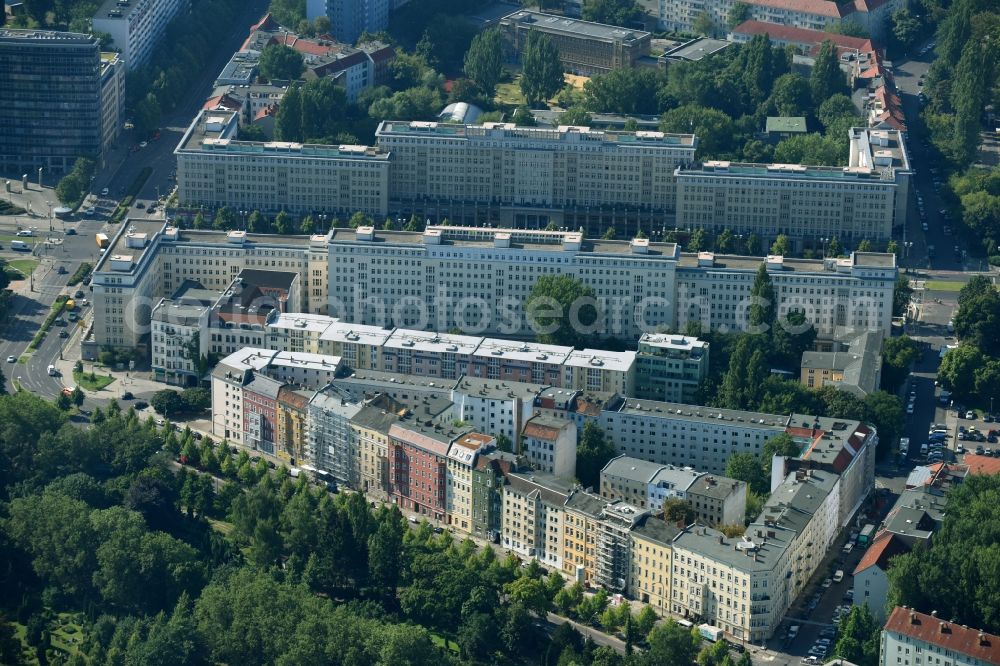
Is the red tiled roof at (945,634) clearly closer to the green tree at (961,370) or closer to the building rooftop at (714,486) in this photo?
the building rooftop at (714,486)

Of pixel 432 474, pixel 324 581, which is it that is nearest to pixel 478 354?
pixel 432 474

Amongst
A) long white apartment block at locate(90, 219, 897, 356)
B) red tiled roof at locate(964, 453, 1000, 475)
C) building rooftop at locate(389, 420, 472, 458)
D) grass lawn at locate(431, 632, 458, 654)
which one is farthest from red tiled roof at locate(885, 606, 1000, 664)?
long white apartment block at locate(90, 219, 897, 356)

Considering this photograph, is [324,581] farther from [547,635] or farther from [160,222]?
[160,222]

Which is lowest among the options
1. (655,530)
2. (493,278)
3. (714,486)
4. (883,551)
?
(883,551)

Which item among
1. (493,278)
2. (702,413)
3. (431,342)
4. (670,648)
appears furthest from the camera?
(493,278)

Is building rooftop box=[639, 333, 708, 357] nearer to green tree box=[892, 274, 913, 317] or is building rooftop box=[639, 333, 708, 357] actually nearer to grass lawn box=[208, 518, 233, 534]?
green tree box=[892, 274, 913, 317]

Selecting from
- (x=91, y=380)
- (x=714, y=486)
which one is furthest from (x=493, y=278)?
(x=714, y=486)

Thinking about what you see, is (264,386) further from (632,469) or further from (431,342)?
(632,469)

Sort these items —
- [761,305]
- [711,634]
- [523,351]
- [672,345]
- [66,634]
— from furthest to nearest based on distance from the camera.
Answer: [761,305]
[523,351]
[672,345]
[66,634]
[711,634]

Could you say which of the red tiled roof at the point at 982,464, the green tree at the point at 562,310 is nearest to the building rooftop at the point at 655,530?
the red tiled roof at the point at 982,464
